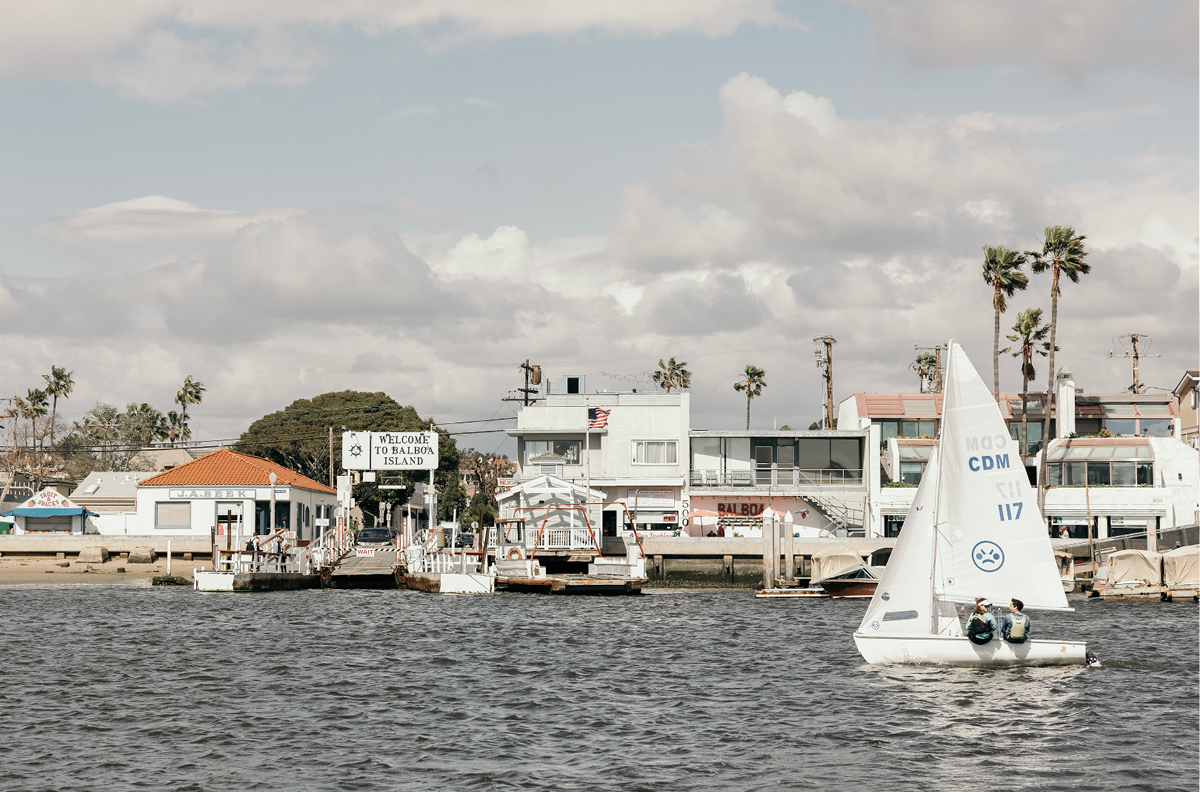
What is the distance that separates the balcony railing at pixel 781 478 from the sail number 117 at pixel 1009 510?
49650 millimetres

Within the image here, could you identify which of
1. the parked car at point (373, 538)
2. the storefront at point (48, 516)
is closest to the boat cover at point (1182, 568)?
the parked car at point (373, 538)

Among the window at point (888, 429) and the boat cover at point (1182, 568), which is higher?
the window at point (888, 429)

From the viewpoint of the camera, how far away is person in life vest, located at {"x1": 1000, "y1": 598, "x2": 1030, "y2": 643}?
27156 millimetres

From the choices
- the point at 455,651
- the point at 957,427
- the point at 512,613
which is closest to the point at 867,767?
the point at 957,427

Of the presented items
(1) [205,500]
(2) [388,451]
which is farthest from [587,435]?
(1) [205,500]

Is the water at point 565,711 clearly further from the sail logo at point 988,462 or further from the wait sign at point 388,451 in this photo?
the wait sign at point 388,451

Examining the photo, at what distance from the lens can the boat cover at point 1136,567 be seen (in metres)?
54.1

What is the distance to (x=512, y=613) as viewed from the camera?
47250 mm

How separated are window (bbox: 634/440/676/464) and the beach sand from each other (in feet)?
94.5

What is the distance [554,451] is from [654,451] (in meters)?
6.90

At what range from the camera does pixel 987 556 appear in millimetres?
28062

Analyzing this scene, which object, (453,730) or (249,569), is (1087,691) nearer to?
(453,730)

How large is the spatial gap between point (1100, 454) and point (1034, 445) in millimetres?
8498

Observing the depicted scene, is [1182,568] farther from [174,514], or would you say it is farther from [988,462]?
[174,514]
